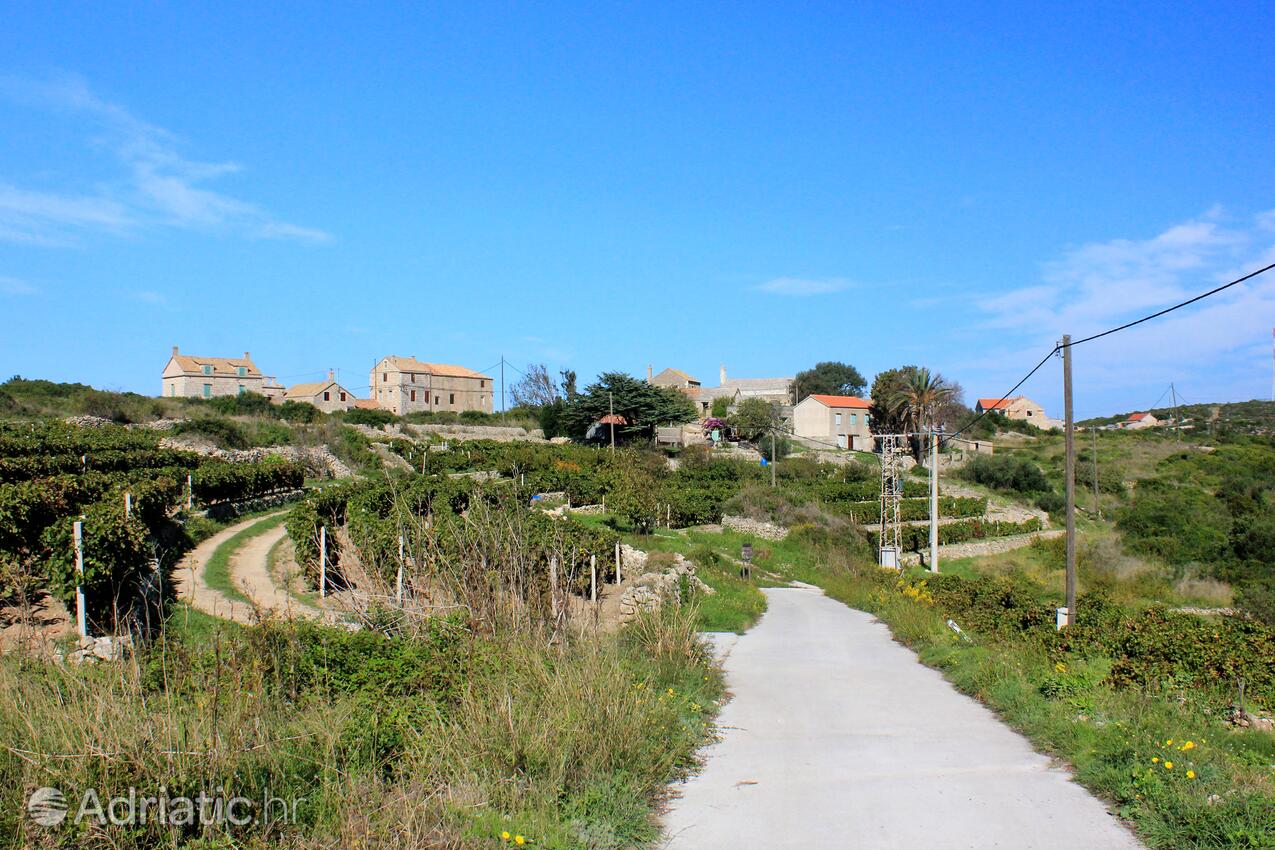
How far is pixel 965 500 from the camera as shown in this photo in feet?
177

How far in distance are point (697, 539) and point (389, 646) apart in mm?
30292

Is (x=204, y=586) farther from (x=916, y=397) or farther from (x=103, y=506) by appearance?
(x=916, y=397)

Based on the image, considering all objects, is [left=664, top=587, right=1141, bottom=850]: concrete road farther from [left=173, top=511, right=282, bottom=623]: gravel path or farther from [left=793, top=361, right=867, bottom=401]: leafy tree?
[left=793, top=361, right=867, bottom=401]: leafy tree

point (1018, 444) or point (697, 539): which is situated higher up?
point (1018, 444)

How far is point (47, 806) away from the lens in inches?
184

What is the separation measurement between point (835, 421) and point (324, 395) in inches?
1818

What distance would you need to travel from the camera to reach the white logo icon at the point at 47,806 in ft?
15.1

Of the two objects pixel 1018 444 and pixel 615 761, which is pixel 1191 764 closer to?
pixel 615 761

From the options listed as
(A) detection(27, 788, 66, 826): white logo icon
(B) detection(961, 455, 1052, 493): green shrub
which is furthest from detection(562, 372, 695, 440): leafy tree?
(A) detection(27, 788, 66, 826): white logo icon

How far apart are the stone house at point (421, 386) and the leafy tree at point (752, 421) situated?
27.2 metres

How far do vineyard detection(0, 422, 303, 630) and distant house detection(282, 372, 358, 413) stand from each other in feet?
139

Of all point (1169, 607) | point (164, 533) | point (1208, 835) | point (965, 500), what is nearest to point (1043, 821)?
point (1208, 835)

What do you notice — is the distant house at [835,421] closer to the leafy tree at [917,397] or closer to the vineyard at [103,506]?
the leafy tree at [917,397]

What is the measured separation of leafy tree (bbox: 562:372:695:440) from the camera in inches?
2729
